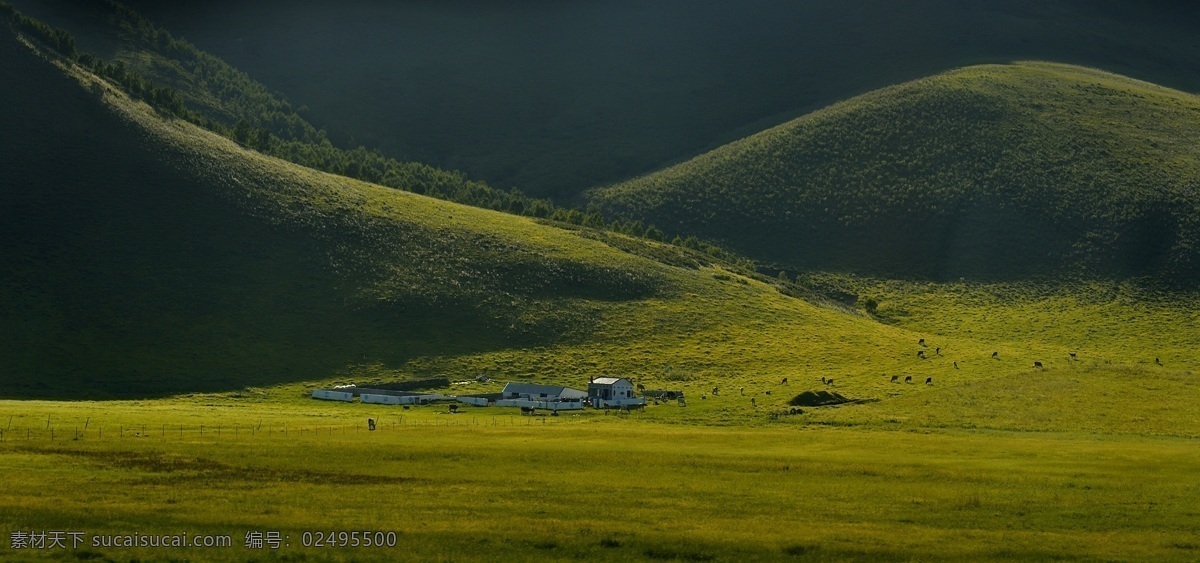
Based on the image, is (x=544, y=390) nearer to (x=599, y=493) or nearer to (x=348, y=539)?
(x=599, y=493)

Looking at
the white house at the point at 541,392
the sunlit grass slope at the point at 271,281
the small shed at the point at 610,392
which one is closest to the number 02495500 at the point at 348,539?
the white house at the point at 541,392

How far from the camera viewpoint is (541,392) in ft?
341

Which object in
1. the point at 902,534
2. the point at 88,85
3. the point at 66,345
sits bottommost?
the point at 902,534

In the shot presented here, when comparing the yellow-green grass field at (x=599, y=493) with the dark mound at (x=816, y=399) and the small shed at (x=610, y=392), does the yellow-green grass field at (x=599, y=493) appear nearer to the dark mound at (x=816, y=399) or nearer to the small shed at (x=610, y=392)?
the dark mound at (x=816, y=399)

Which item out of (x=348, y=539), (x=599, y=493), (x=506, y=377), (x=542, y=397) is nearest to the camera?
(x=348, y=539)

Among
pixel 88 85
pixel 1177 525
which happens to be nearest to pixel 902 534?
pixel 1177 525

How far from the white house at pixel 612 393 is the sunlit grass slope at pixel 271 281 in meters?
14.0

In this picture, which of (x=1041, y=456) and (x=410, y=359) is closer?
(x=1041, y=456)

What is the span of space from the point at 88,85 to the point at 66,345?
74.6 metres

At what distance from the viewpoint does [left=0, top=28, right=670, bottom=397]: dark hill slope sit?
4646 inches

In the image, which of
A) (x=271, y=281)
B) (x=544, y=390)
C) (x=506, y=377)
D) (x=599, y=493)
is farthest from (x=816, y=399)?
(x=271, y=281)

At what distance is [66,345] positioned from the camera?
380 feet

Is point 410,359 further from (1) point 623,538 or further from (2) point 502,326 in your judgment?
(1) point 623,538

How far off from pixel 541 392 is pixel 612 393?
6045 mm
